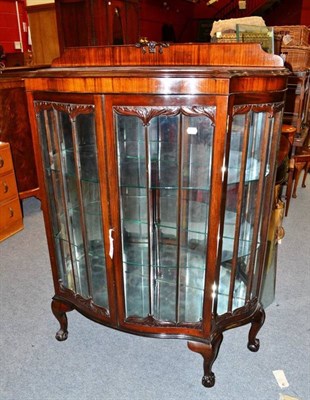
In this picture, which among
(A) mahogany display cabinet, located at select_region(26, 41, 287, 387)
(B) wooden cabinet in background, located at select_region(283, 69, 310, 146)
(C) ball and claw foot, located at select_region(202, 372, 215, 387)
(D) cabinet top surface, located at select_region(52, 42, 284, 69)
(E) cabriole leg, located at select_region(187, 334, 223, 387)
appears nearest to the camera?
(A) mahogany display cabinet, located at select_region(26, 41, 287, 387)

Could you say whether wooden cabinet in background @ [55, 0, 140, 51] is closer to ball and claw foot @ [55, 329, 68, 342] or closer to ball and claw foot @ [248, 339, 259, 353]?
ball and claw foot @ [55, 329, 68, 342]

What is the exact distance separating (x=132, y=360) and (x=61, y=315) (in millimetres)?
410

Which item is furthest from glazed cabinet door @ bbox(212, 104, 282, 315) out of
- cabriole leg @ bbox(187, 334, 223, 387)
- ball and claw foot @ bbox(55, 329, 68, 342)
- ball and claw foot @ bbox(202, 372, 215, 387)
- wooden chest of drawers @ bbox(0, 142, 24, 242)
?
wooden chest of drawers @ bbox(0, 142, 24, 242)

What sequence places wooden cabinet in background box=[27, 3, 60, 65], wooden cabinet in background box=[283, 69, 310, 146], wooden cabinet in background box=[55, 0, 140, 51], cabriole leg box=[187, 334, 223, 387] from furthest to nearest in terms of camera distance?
1. wooden cabinet in background box=[27, 3, 60, 65]
2. wooden cabinet in background box=[55, 0, 140, 51]
3. wooden cabinet in background box=[283, 69, 310, 146]
4. cabriole leg box=[187, 334, 223, 387]

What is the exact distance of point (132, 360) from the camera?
1699mm

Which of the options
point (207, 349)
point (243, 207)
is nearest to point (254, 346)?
point (207, 349)

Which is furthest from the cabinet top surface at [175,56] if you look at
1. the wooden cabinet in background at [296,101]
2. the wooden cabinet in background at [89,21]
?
the wooden cabinet in background at [89,21]

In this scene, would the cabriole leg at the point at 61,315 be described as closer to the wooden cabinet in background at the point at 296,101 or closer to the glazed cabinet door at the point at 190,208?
the glazed cabinet door at the point at 190,208

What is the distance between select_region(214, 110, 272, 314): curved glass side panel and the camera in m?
1.22

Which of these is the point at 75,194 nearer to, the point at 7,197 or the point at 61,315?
the point at 61,315

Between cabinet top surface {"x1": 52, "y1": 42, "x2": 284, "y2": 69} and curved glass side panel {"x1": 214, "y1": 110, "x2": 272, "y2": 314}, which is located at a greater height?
cabinet top surface {"x1": 52, "y1": 42, "x2": 284, "y2": 69}

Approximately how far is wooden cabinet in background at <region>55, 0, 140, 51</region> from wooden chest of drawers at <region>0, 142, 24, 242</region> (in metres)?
2.59

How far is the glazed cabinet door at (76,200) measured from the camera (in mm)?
1278

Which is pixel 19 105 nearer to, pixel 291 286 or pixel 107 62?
pixel 107 62
